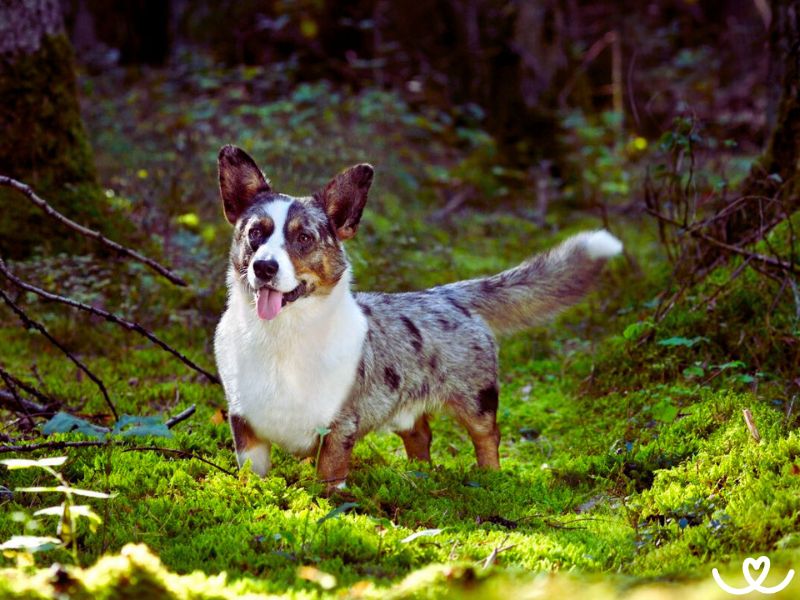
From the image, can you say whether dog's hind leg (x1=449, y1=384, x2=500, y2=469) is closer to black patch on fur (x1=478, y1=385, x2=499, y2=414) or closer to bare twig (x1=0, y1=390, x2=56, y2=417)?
black patch on fur (x1=478, y1=385, x2=499, y2=414)

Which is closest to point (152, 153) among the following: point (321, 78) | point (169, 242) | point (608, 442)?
point (169, 242)

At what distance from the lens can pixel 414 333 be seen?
542cm

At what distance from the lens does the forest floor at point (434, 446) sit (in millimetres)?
3496

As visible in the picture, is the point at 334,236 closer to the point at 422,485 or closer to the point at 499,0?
the point at 422,485

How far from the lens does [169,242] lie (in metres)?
8.38

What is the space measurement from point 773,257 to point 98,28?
15.3 meters

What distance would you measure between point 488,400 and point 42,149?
448 cm

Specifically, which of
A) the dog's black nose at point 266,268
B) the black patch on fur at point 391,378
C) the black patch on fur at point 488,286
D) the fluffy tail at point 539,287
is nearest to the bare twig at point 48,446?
the dog's black nose at point 266,268

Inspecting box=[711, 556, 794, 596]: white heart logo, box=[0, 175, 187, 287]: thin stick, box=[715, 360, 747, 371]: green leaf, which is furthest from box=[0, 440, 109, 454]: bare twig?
box=[715, 360, 747, 371]: green leaf

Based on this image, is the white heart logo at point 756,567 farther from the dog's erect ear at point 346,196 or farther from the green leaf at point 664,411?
the dog's erect ear at point 346,196

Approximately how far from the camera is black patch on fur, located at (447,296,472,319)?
5.76 metres

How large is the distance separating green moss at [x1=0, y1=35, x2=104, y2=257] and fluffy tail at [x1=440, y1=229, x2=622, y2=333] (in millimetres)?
3592

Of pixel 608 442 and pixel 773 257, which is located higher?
pixel 773 257

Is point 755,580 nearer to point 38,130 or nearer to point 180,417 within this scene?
point 180,417
